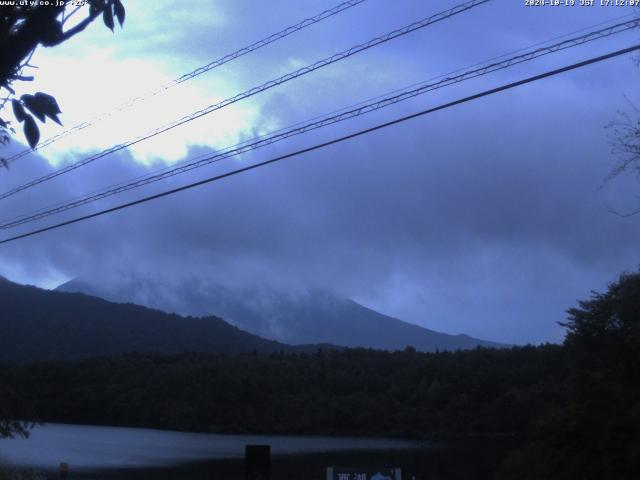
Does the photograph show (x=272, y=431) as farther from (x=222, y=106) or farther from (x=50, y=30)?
(x=50, y=30)

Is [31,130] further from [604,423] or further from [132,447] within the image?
[132,447]

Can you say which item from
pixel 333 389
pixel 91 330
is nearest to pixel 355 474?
pixel 333 389

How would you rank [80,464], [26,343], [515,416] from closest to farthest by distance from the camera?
[80,464] → [515,416] → [26,343]

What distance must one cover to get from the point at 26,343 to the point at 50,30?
70.9 meters

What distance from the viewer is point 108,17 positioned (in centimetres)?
415

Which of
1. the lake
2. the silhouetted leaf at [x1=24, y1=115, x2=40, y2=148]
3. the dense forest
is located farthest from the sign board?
the dense forest

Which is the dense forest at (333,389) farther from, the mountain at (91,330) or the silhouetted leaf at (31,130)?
the silhouetted leaf at (31,130)

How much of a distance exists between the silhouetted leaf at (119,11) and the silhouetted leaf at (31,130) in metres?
0.74

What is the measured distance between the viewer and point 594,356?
18.5 m

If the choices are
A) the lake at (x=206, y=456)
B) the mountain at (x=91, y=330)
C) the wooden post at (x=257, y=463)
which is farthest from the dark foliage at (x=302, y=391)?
the wooden post at (x=257, y=463)

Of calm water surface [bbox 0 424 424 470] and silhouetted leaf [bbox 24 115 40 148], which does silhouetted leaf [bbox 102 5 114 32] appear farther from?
calm water surface [bbox 0 424 424 470]

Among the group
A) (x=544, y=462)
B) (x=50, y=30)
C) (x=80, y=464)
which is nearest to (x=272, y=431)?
(x=80, y=464)

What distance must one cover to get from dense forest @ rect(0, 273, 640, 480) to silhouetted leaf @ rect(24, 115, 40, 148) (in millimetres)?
15905

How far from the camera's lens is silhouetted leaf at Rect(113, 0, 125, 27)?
13.6 ft
